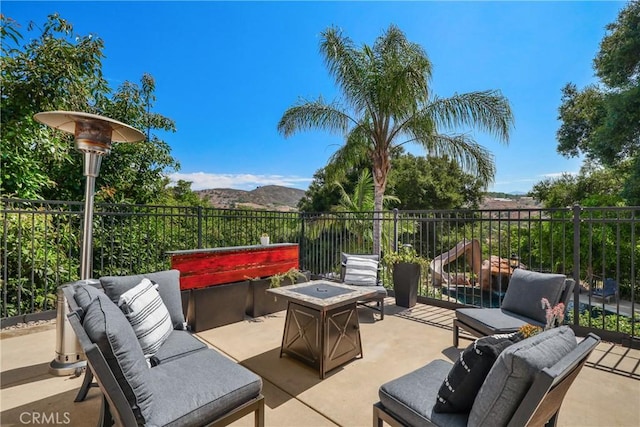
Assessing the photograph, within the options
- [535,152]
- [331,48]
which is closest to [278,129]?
[331,48]

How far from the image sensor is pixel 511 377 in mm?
1116

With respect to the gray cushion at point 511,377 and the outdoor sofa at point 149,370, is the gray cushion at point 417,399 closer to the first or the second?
the gray cushion at point 511,377

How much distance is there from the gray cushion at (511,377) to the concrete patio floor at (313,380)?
1.10 m

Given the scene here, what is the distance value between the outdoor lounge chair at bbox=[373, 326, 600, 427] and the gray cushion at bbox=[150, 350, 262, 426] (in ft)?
2.86

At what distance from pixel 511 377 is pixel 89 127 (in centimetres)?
348

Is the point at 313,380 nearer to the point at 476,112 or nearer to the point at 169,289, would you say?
the point at 169,289

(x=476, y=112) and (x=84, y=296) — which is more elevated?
(x=476, y=112)

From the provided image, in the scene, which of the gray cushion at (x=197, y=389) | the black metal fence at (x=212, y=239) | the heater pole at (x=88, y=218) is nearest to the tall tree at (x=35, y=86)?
the black metal fence at (x=212, y=239)

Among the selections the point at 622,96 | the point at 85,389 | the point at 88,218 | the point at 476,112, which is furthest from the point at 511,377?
the point at 622,96

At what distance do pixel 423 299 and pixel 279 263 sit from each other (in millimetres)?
2565

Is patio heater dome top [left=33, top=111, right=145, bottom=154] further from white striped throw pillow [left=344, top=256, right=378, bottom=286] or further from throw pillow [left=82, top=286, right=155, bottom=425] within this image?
white striped throw pillow [left=344, top=256, right=378, bottom=286]

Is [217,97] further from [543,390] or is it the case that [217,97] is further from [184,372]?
[543,390]

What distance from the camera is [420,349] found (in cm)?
321

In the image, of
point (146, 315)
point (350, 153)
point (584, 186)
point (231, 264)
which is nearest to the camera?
point (146, 315)
